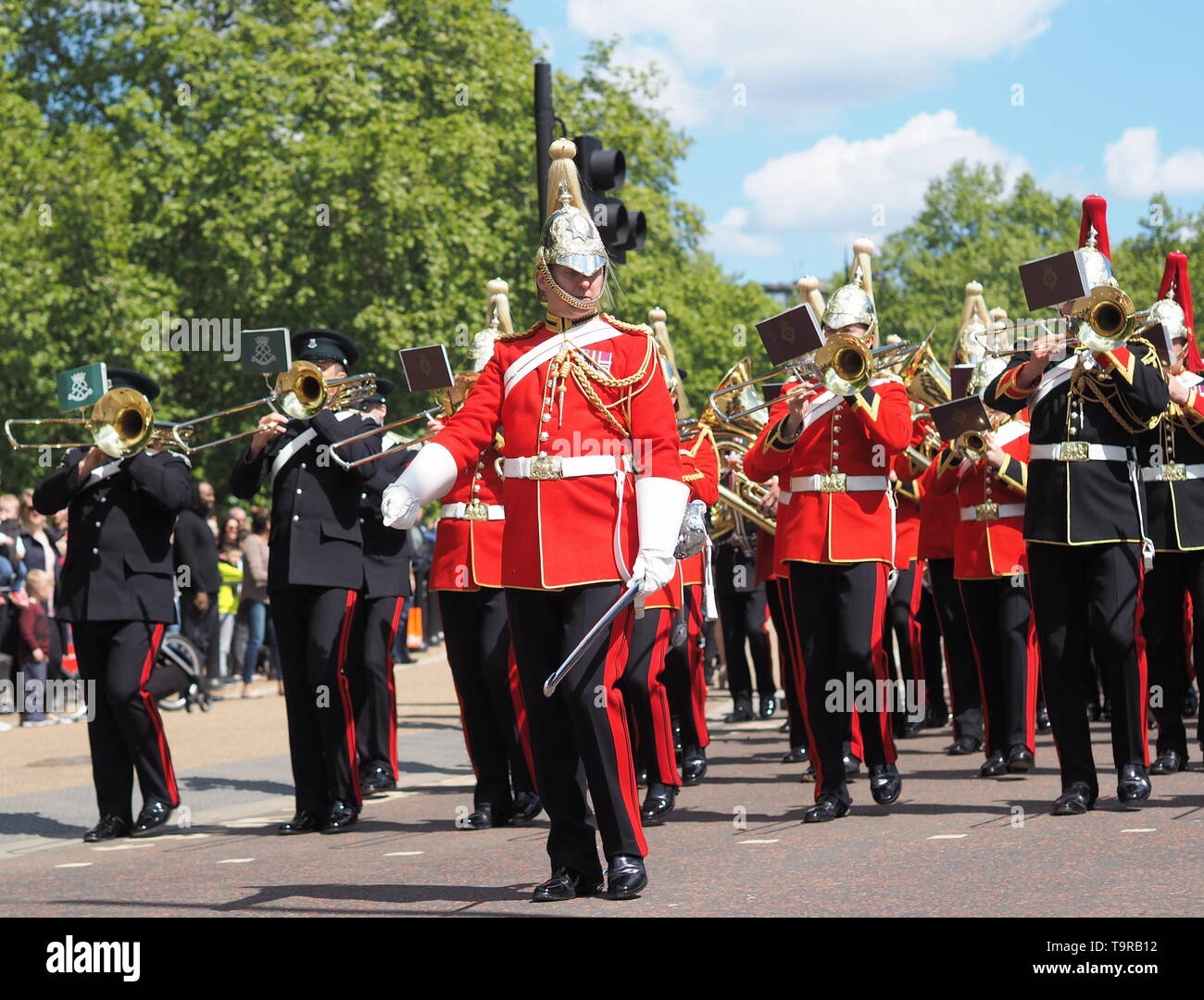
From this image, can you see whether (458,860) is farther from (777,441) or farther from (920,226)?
(920,226)

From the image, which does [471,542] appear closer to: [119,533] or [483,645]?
[483,645]

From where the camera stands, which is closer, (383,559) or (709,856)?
(709,856)

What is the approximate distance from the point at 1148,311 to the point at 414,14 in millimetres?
29298

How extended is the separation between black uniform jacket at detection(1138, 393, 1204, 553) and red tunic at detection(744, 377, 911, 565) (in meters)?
1.81

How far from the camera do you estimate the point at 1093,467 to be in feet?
27.7

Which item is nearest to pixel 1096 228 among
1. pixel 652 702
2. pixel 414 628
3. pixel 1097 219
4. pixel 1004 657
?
pixel 1097 219

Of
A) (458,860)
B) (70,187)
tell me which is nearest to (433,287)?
(70,187)

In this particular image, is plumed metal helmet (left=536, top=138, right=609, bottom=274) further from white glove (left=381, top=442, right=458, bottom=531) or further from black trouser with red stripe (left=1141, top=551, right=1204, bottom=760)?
black trouser with red stripe (left=1141, top=551, right=1204, bottom=760)

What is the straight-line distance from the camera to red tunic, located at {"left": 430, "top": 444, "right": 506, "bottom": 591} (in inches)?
378

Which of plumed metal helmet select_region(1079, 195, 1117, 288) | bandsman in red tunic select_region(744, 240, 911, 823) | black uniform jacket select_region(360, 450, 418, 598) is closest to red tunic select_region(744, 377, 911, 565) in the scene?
bandsman in red tunic select_region(744, 240, 911, 823)

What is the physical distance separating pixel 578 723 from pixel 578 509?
0.72 m

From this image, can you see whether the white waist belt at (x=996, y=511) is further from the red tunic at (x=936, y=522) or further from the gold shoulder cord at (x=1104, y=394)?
the gold shoulder cord at (x=1104, y=394)

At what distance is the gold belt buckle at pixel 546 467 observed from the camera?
21.7 ft

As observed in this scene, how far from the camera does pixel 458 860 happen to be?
26.5 feet
